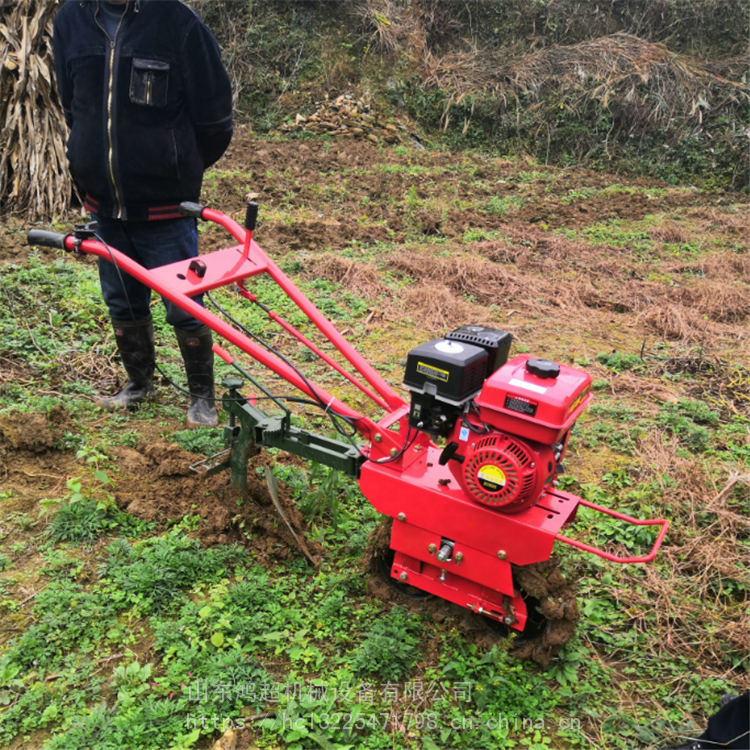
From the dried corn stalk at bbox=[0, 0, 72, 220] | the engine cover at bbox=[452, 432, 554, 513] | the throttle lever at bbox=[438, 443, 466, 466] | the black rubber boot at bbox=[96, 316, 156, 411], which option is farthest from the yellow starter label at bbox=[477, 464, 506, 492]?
the dried corn stalk at bbox=[0, 0, 72, 220]

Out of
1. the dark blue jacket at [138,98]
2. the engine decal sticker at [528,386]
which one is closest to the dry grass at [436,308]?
the dark blue jacket at [138,98]

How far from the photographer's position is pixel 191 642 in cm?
250

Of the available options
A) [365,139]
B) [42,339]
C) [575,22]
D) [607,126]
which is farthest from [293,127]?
[42,339]

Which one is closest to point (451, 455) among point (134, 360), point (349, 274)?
point (134, 360)

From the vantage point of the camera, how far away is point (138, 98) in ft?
10.6

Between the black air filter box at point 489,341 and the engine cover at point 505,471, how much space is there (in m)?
0.33

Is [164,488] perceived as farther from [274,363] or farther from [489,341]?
[489,341]

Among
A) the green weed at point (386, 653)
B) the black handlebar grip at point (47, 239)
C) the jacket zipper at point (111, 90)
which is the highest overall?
the jacket zipper at point (111, 90)

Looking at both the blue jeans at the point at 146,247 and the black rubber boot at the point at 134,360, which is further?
the black rubber boot at the point at 134,360

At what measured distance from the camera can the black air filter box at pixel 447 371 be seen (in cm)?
236

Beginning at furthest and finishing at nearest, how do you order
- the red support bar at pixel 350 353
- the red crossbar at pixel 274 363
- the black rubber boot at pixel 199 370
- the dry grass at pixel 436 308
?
the dry grass at pixel 436 308 < the black rubber boot at pixel 199 370 < the red support bar at pixel 350 353 < the red crossbar at pixel 274 363

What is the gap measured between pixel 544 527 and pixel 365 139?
11.5 meters

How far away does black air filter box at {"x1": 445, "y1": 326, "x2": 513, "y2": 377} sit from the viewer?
2.51 metres

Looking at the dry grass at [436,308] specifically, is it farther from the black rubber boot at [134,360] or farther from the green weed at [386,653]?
the green weed at [386,653]
